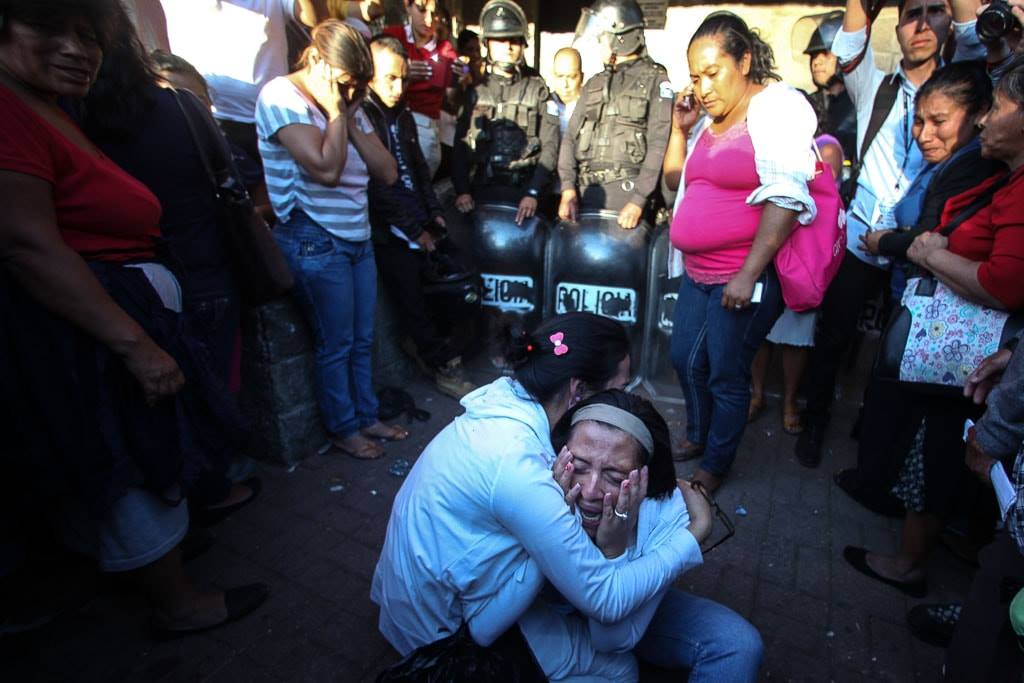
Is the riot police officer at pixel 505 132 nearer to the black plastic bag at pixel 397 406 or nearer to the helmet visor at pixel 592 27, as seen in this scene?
the helmet visor at pixel 592 27

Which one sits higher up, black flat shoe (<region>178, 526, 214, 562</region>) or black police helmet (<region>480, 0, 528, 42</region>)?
black police helmet (<region>480, 0, 528, 42</region>)

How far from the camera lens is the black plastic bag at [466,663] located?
1.43 m

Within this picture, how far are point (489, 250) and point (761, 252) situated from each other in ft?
7.19

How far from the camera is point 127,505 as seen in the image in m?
1.79

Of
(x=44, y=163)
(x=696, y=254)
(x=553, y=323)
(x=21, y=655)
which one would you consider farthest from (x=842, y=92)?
(x=21, y=655)

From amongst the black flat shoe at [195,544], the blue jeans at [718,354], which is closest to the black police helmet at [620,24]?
the blue jeans at [718,354]

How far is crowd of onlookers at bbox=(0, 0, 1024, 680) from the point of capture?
5.17 ft

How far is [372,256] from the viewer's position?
324cm

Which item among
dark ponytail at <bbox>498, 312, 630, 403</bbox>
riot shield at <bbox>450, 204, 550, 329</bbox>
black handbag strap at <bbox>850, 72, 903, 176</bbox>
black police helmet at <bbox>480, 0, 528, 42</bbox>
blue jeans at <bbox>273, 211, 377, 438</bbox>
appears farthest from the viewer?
black police helmet at <bbox>480, 0, 528, 42</bbox>

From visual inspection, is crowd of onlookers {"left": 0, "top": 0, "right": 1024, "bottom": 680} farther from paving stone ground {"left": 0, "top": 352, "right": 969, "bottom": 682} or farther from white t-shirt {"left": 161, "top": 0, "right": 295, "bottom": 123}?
paving stone ground {"left": 0, "top": 352, "right": 969, "bottom": 682}

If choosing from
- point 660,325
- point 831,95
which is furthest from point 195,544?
point 831,95

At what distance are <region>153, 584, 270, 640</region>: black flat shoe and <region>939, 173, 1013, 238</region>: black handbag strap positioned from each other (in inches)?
113

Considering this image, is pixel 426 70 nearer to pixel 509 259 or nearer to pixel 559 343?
pixel 509 259

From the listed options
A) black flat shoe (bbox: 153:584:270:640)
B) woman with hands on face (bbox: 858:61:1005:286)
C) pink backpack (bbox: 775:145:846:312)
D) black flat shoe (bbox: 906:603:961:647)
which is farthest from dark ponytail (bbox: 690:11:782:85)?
black flat shoe (bbox: 153:584:270:640)
